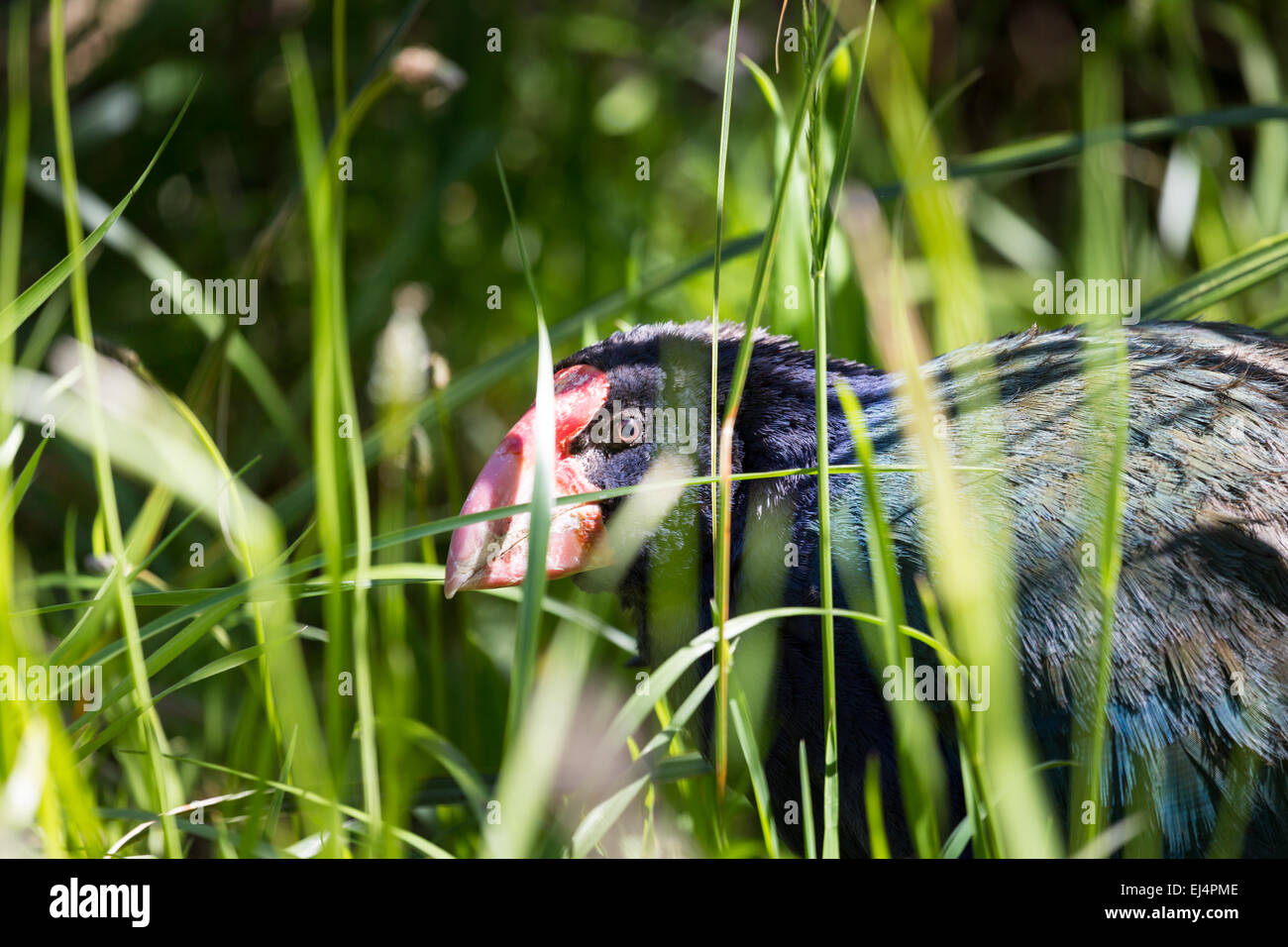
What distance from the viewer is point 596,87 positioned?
3332 millimetres

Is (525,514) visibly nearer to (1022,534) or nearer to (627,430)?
(627,430)

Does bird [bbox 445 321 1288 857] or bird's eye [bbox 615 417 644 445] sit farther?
bird's eye [bbox 615 417 644 445]

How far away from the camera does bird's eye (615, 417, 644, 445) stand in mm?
1561

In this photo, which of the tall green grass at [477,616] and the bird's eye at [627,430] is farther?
the bird's eye at [627,430]

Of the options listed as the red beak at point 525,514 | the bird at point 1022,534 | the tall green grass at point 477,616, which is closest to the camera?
the tall green grass at point 477,616

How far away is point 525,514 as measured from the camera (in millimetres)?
1524

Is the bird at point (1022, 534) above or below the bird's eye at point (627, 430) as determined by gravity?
below

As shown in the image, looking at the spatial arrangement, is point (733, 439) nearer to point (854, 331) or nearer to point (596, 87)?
point (854, 331)

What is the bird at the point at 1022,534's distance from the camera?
4.23ft

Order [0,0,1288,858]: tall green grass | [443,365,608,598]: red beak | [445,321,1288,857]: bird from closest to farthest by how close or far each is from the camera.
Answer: [0,0,1288,858]: tall green grass < [445,321,1288,857]: bird < [443,365,608,598]: red beak

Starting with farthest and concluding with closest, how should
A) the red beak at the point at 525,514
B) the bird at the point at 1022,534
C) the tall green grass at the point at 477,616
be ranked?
the red beak at the point at 525,514 < the bird at the point at 1022,534 < the tall green grass at the point at 477,616

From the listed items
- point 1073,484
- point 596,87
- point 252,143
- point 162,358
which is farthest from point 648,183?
point 1073,484

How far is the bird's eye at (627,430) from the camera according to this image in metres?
1.56

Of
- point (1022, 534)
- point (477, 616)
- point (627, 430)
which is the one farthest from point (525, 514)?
point (477, 616)
